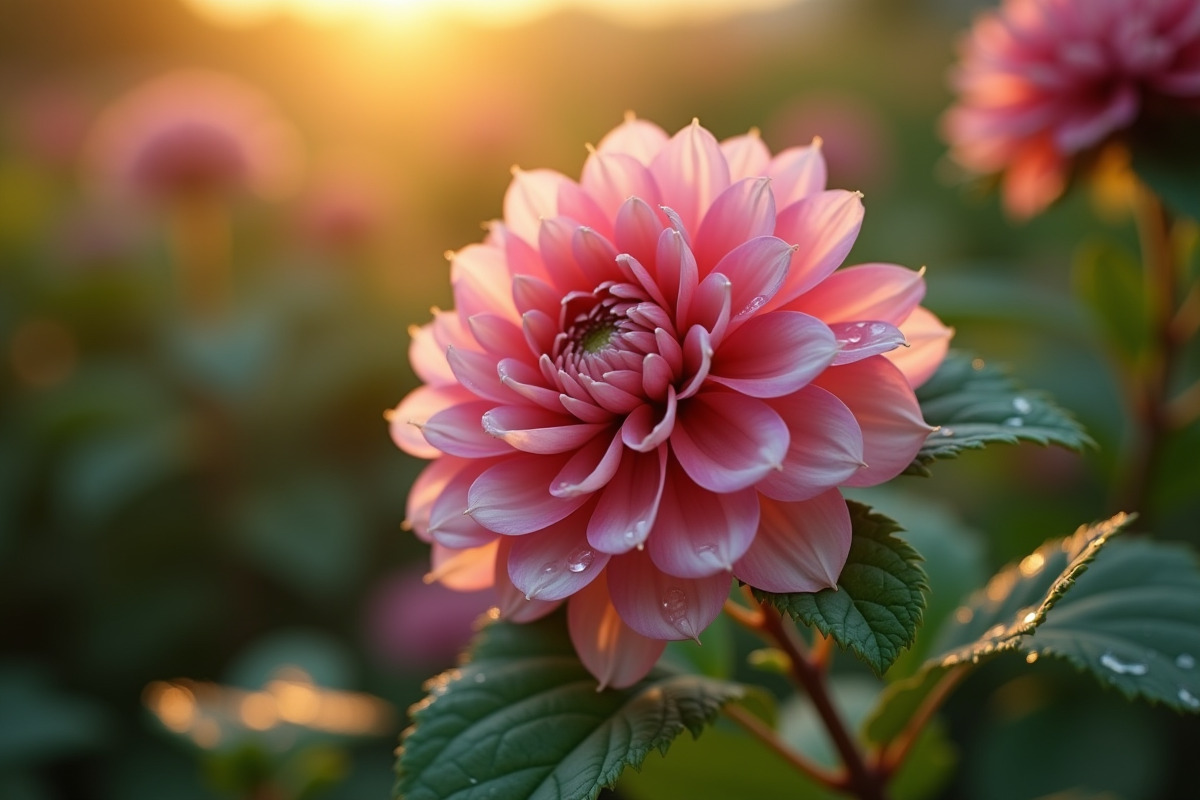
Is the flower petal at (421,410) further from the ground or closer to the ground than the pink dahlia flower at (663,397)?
further from the ground

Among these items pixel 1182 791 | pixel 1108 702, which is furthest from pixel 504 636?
pixel 1182 791

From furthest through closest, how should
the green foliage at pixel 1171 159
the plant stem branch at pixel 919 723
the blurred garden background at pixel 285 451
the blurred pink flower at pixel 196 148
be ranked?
1. the blurred pink flower at pixel 196 148
2. the blurred garden background at pixel 285 451
3. the green foliage at pixel 1171 159
4. the plant stem branch at pixel 919 723

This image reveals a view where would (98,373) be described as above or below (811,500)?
above

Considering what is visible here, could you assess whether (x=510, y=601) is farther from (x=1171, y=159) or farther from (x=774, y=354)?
(x=1171, y=159)

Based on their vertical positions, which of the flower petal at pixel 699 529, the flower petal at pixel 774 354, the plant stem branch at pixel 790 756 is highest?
the flower petal at pixel 774 354

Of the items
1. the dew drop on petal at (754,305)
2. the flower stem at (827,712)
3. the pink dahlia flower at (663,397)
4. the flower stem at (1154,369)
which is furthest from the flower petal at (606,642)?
the flower stem at (1154,369)

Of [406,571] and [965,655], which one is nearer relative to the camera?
[965,655]

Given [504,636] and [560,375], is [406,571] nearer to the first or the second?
[504,636]

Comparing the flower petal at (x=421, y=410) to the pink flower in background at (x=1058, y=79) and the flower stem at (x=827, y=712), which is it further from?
the pink flower in background at (x=1058, y=79)
